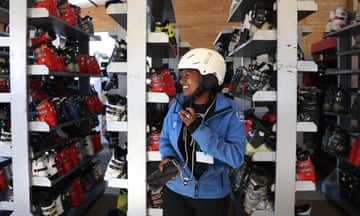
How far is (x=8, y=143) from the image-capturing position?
279 centimetres

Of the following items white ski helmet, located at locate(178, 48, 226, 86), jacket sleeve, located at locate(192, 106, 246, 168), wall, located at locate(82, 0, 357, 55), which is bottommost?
jacket sleeve, located at locate(192, 106, 246, 168)

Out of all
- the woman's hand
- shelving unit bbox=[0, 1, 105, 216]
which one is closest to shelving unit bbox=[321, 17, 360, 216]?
the woman's hand

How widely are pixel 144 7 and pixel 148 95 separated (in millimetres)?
710

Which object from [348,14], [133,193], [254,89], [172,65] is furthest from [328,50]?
[133,193]

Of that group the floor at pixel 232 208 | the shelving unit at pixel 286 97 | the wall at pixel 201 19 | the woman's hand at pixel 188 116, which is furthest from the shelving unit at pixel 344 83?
the wall at pixel 201 19

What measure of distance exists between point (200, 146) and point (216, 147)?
0.11 m

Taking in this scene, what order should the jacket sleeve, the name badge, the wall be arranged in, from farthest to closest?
the wall → the name badge → the jacket sleeve

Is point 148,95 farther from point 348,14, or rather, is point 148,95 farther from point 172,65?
point 348,14

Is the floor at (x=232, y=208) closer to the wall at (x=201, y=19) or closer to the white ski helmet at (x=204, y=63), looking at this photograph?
the white ski helmet at (x=204, y=63)

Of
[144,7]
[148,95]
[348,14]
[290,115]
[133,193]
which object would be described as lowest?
[133,193]

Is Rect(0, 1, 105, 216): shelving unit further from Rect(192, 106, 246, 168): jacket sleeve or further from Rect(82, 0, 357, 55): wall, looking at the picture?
Rect(82, 0, 357, 55): wall

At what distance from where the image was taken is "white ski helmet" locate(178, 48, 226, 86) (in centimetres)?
178

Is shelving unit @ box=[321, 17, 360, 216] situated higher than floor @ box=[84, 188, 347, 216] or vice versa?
shelving unit @ box=[321, 17, 360, 216]

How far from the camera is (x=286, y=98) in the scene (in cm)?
248
